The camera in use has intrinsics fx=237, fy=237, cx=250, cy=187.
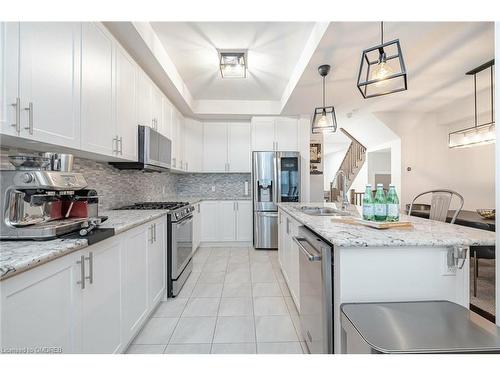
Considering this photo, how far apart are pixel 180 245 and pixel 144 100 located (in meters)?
1.68

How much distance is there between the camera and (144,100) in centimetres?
267

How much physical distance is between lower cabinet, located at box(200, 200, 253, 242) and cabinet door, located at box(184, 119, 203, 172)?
79 cm

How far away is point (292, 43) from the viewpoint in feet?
8.65

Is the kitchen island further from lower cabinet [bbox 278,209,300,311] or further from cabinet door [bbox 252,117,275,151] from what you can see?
cabinet door [bbox 252,117,275,151]

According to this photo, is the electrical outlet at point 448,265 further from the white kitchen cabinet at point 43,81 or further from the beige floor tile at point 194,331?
the white kitchen cabinet at point 43,81

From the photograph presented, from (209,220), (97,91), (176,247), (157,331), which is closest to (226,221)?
(209,220)

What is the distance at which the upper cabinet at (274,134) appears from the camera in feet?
15.0

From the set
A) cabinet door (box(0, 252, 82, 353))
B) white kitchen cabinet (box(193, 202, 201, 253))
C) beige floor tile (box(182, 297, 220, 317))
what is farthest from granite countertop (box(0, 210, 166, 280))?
white kitchen cabinet (box(193, 202, 201, 253))

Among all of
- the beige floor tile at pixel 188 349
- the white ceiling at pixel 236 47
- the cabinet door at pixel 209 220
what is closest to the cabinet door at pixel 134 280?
the beige floor tile at pixel 188 349

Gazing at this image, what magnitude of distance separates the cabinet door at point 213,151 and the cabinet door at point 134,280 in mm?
2872

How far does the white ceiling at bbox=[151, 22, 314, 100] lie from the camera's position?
2.39 metres

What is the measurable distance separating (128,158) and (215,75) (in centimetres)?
192

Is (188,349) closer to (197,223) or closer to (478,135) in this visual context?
(197,223)
